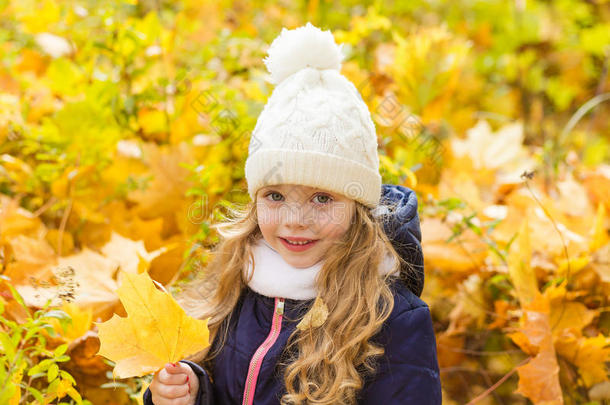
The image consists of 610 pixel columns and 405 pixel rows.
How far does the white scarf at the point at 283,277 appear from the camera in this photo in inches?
61.2

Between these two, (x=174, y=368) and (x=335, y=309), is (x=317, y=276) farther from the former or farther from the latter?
(x=174, y=368)

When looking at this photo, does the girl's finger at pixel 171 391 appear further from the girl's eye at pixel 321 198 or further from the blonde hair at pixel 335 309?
the girl's eye at pixel 321 198

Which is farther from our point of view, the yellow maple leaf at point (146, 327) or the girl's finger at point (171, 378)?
the girl's finger at point (171, 378)

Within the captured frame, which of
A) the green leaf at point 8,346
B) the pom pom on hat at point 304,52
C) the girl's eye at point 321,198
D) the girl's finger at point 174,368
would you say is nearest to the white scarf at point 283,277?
the girl's eye at point 321,198

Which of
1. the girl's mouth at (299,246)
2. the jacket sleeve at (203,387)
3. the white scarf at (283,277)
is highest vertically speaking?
the girl's mouth at (299,246)

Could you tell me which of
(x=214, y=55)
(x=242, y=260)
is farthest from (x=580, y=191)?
(x=214, y=55)

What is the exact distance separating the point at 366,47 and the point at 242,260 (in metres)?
1.96

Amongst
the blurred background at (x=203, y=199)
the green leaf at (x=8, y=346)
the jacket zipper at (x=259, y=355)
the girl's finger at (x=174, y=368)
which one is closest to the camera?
the green leaf at (x=8, y=346)

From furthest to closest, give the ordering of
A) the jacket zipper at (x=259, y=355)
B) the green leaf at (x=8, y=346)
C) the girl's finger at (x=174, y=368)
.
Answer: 1. the jacket zipper at (x=259, y=355)
2. the girl's finger at (x=174, y=368)
3. the green leaf at (x=8, y=346)

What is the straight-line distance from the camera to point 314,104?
A: 1.51 meters

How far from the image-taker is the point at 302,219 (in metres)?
1.51

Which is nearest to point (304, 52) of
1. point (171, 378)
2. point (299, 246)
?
point (299, 246)

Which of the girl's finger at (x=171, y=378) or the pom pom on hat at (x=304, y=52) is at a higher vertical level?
the pom pom on hat at (x=304, y=52)

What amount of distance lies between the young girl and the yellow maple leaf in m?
0.15
